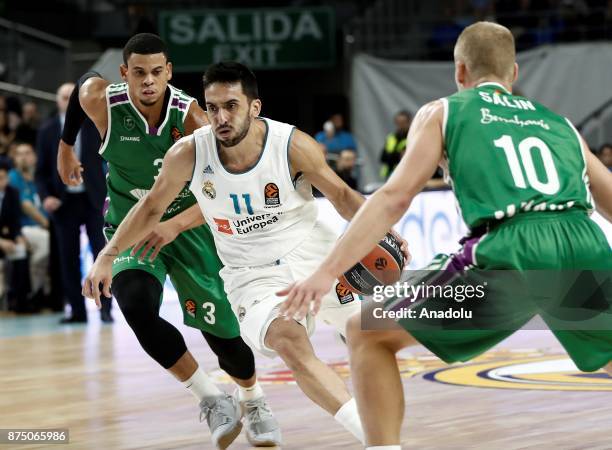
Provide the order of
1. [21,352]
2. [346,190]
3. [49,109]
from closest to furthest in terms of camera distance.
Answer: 1. [346,190]
2. [21,352]
3. [49,109]

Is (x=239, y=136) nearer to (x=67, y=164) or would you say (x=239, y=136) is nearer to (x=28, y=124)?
(x=67, y=164)

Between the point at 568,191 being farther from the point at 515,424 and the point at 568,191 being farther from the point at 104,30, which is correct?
the point at 104,30

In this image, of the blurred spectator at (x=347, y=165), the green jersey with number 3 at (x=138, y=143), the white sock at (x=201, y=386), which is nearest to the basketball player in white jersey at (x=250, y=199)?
the white sock at (x=201, y=386)

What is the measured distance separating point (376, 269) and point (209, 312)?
104 cm

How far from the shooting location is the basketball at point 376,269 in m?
4.50

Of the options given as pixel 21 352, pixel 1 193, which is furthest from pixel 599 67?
pixel 21 352

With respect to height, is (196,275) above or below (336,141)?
above

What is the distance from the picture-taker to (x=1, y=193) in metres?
12.0

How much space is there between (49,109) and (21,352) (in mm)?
8169

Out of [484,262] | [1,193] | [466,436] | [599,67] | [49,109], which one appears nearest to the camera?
[484,262]

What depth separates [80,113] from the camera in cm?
584

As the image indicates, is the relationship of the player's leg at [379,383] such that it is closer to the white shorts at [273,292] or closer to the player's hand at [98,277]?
the white shorts at [273,292]

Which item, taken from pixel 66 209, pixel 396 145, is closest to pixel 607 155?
pixel 396 145

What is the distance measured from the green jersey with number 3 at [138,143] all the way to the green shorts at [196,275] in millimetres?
181
